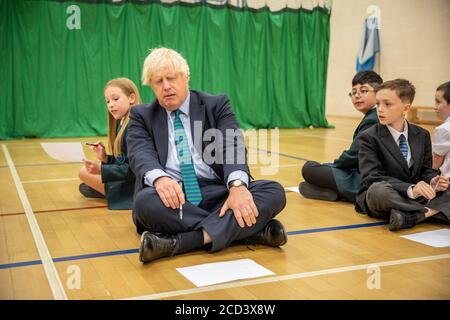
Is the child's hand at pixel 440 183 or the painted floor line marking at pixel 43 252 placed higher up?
the child's hand at pixel 440 183

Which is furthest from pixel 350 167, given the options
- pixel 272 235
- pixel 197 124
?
pixel 197 124

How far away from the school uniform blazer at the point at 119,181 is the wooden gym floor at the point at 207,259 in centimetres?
8

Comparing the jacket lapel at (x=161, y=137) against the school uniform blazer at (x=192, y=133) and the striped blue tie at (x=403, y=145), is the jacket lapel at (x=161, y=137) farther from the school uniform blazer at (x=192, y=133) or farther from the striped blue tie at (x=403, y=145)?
the striped blue tie at (x=403, y=145)

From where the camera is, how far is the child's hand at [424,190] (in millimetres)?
2180

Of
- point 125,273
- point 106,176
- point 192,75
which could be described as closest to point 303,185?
point 106,176

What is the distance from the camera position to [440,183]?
2.21 meters

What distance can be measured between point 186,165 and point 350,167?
1228mm

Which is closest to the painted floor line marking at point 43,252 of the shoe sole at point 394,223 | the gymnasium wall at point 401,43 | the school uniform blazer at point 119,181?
the school uniform blazer at point 119,181

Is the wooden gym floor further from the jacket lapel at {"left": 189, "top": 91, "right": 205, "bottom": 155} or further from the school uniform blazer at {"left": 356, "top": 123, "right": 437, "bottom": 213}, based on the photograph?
the jacket lapel at {"left": 189, "top": 91, "right": 205, "bottom": 155}

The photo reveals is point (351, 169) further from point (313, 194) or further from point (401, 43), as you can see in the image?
point (401, 43)

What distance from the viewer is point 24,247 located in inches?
79.7

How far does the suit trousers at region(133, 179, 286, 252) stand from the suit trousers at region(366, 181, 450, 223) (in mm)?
614
